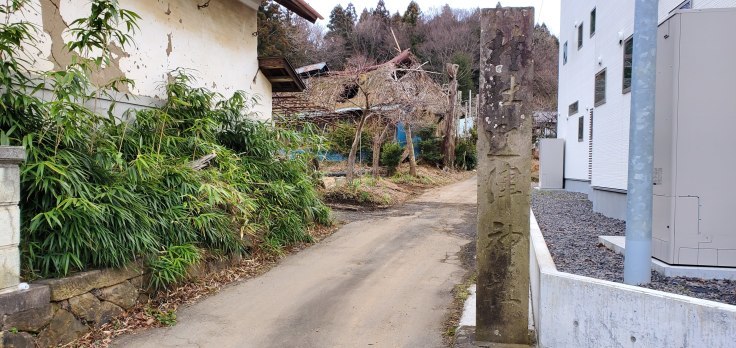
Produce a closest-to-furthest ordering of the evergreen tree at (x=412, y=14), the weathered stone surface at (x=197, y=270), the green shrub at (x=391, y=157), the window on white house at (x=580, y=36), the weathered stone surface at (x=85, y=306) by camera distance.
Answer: the weathered stone surface at (x=85, y=306), the weathered stone surface at (x=197, y=270), the window on white house at (x=580, y=36), the green shrub at (x=391, y=157), the evergreen tree at (x=412, y=14)

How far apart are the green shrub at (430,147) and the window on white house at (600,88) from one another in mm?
14626

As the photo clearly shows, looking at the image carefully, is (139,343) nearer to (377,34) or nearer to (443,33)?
(377,34)

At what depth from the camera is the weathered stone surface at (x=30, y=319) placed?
3.76 m

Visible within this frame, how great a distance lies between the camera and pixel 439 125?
28.9 meters

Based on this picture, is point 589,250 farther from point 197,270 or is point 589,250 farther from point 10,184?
point 10,184

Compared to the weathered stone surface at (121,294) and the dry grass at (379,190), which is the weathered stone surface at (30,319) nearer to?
the weathered stone surface at (121,294)

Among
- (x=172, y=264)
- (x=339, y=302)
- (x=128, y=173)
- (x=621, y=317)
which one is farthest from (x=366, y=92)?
(x=621, y=317)

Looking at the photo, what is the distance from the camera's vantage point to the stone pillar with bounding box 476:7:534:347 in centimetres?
405

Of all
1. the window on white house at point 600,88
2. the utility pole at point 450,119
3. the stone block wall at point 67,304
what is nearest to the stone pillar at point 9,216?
the stone block wall at point 67,304

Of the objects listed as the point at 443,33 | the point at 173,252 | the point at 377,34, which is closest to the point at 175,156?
the point at 173,252

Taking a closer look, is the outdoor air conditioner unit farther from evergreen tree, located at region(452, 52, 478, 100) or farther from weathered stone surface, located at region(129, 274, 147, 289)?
evergreen tree, located at region(452, 52, 478, 100)

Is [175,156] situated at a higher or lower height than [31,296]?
higher

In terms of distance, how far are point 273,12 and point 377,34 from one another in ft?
37.5

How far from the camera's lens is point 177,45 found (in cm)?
799
